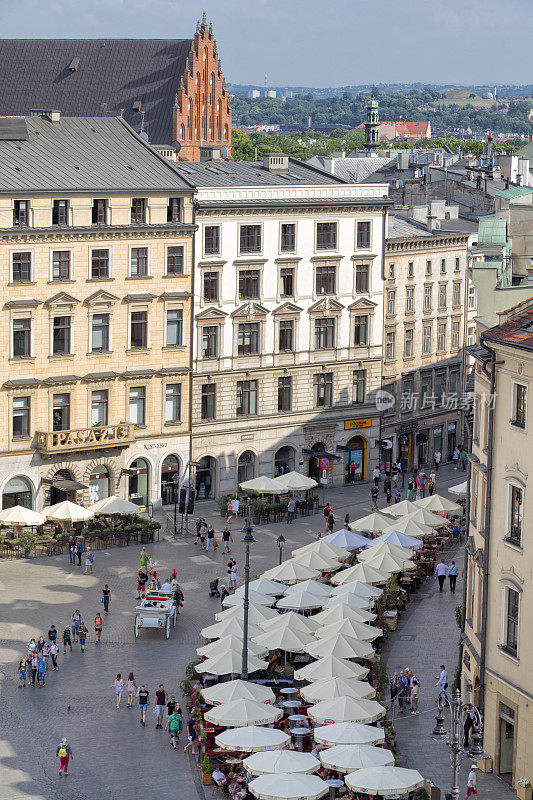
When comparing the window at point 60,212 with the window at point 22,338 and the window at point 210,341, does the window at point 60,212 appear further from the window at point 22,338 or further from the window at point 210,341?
the window at point 210,341

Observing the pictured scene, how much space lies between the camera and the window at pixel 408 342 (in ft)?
354

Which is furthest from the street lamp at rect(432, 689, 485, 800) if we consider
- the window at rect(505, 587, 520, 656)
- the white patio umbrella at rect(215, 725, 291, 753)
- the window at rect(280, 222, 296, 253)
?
the window at rect(280, 222, 296, 253)

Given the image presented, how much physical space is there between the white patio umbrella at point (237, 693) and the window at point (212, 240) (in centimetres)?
4226

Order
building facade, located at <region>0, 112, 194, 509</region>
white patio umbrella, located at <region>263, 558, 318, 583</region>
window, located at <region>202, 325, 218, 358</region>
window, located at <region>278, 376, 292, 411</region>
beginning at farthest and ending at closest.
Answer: window, located at <region>278, 376, 292, 411</region> → window, located at <region>202, 325, 218, 358</region> → building facade, located at <region>0, 112, 194, 509</region> → white patio umbrella, located at <region>263, 558, 318, 583</region>

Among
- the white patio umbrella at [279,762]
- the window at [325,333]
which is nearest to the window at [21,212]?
the window at [325,333]

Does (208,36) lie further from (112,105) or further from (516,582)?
(516,582)

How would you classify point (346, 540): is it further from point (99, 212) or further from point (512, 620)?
point (512, 620)

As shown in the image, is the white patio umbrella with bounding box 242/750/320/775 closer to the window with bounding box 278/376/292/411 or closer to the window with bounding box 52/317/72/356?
the window with bounding box 52/317/72/356

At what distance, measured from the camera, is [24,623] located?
70.7 m

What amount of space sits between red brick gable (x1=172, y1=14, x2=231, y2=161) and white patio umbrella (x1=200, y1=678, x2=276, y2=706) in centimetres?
10460

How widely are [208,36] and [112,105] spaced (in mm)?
12735

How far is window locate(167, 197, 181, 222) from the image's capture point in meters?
92.6

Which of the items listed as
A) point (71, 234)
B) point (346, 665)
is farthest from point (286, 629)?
point (71, 234)

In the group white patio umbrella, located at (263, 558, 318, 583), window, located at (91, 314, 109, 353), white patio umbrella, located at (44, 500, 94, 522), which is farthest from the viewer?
window, located at (91, 314, 109, 353)
